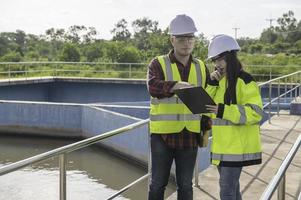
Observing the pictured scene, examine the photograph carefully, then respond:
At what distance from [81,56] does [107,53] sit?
2577 mm

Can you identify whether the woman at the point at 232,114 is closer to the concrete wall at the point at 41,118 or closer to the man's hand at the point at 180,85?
the man's hand at the point at 180,85

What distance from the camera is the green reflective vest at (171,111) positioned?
322cm

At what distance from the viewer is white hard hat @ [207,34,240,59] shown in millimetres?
3029

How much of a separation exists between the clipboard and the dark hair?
117 millimetres

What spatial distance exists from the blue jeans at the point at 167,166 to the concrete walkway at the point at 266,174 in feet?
3.74

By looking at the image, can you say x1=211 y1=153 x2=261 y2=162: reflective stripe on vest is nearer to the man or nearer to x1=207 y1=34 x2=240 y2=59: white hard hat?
the man

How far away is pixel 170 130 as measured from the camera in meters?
3.23

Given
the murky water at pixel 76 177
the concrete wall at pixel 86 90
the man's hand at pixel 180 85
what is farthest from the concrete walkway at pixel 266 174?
the concrete wall at pixel 86 90

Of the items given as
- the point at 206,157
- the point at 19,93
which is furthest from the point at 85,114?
the point at 19,93

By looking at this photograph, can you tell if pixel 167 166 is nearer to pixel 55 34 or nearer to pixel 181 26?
pixel 181 26

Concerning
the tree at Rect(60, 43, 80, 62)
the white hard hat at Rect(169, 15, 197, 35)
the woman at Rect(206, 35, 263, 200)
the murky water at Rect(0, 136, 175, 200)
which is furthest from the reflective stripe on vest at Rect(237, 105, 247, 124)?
the tree at Rect(60, 43, 80, 62)

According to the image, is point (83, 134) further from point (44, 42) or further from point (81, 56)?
point (44, 42)

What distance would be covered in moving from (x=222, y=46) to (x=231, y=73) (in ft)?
0.57

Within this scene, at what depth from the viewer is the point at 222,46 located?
9.95 feet
